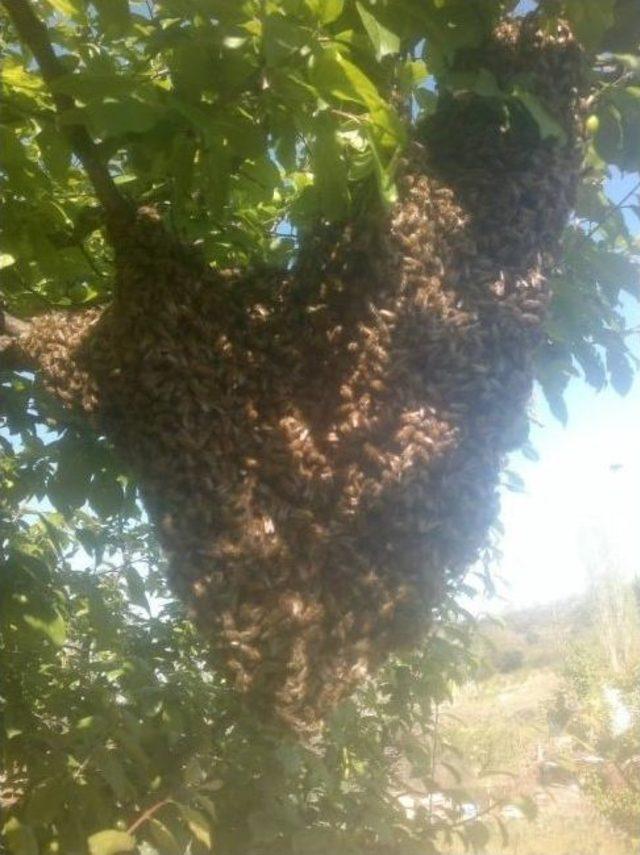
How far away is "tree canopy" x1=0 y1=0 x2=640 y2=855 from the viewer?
5.64 feet

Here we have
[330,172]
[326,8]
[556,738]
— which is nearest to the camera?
[326,8]

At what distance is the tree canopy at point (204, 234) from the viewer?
5.64ft

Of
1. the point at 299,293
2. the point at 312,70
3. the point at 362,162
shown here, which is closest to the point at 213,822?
the point at 299,293

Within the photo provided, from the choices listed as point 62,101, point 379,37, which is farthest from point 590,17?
point 62,101

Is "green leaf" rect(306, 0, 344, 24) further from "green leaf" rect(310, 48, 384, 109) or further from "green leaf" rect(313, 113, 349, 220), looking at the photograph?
"green leaf" rect(313, 113, 349, 220)

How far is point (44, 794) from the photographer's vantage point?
2.03m

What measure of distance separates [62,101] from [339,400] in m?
1.07

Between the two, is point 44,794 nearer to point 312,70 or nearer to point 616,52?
point 312,70

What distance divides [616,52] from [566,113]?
1.09 ft

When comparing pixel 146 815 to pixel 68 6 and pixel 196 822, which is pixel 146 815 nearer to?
pixel 196 822

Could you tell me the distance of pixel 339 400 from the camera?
185 centimetres

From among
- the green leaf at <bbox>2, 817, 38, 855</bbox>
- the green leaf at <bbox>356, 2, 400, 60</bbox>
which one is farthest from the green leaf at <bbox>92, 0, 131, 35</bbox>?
the green leaf at <bbox>2, 817, 38, 855</bbox>

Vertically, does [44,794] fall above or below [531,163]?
below

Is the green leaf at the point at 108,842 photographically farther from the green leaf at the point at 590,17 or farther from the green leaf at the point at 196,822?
the green leaf at the point at 590,17
